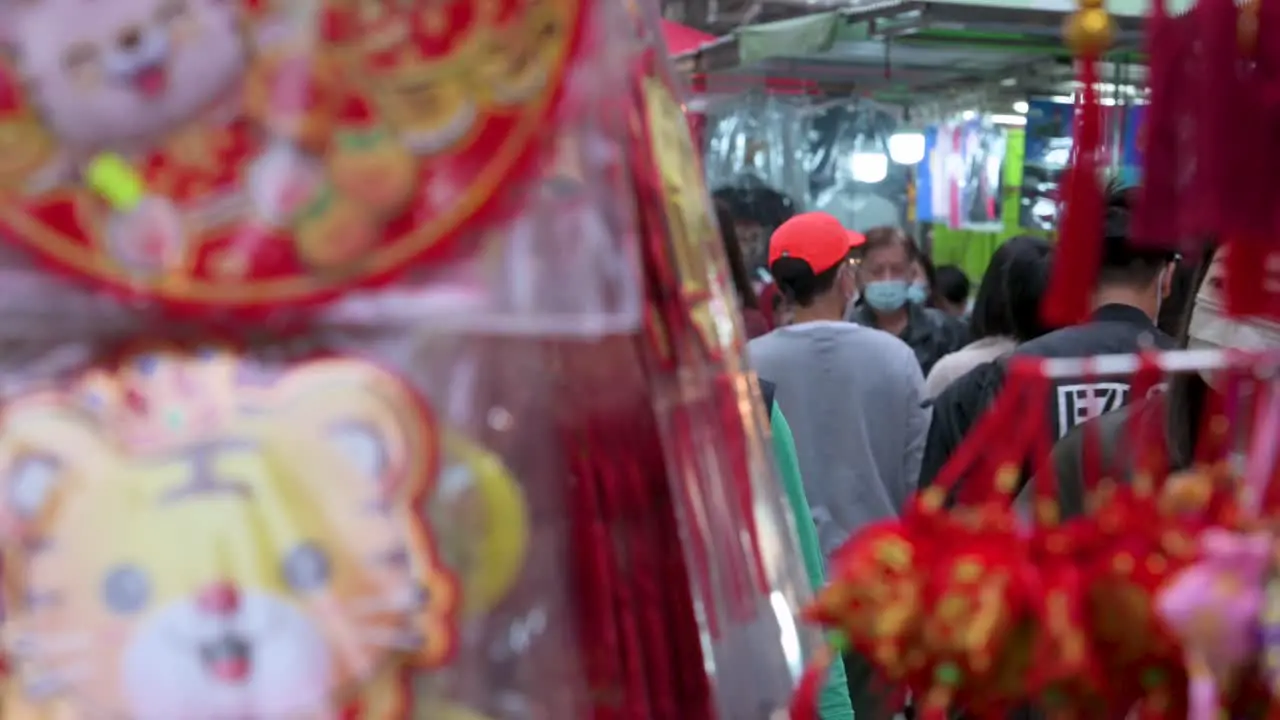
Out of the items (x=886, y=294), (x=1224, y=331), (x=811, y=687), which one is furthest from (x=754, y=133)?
(x=811, y=687)

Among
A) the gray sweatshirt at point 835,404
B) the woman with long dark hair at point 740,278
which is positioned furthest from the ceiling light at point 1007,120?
the gray sweatshirt at point 835,404

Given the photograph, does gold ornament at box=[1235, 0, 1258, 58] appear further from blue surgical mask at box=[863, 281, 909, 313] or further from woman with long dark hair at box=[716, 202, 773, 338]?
blue surgical mask at box=[863, 281, 909, 313]

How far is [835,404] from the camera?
1859 millimetres

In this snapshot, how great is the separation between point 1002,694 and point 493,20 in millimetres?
330

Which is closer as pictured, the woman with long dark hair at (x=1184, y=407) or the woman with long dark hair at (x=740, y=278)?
the woman with long dark hair at (x=1184, y=407)

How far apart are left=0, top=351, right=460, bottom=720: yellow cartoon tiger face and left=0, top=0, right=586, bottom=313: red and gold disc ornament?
0.15 feet

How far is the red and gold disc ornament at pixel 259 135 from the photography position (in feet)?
1.79

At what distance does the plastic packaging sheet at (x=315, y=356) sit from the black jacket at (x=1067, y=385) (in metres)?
0.28

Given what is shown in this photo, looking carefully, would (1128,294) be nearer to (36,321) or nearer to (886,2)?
(36,321)

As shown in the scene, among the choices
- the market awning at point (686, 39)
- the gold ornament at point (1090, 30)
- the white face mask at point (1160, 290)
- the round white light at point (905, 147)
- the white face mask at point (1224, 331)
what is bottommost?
the white face mask at point (1160, 290)

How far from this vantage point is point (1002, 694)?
485 millimetres

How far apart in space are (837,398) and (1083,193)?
4.41ft

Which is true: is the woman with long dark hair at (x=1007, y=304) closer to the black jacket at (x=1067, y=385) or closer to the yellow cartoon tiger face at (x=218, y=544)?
the black jacket at (x=1067, y=385)

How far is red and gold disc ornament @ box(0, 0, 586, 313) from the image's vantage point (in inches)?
21.5
